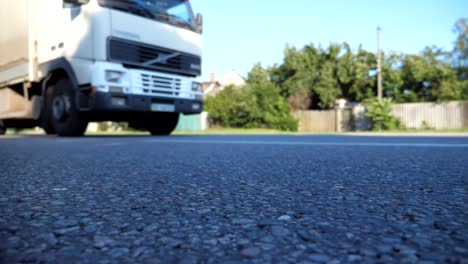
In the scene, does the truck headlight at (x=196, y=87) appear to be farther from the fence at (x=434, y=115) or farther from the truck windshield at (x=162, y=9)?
the fence at (x=434, y=115)

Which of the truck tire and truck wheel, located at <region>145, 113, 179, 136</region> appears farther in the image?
truck wheel, located at <region>145, 113, 179, 136</region>

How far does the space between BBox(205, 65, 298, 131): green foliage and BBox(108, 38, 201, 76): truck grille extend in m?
15.2

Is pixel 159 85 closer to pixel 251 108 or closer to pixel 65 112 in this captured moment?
pixel 65 112

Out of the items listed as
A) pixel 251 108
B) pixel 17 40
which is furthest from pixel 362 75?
pixel 17 40

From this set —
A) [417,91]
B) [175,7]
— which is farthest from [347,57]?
[175,7]

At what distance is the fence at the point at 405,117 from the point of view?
65.7ft

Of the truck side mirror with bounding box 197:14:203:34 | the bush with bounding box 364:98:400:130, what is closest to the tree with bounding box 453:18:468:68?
the bush with bounding box 364:98:400:130

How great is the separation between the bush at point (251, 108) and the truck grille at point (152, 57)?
1520 centimetres

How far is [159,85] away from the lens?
26.6ft

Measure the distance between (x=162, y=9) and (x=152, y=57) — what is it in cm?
106

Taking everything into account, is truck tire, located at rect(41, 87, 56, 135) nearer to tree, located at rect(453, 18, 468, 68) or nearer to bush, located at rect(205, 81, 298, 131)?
bush, located at rect(205, 81, 298, 131)

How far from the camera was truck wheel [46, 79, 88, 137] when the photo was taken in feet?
25.5

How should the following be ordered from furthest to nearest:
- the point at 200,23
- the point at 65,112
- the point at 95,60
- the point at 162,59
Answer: the point at 200,23 → the point at 162,59 → the point at 65,112 → the point at 95,60

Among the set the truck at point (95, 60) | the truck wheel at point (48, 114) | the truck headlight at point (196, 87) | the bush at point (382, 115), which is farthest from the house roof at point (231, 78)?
the truck wheel at point (48, 114)
